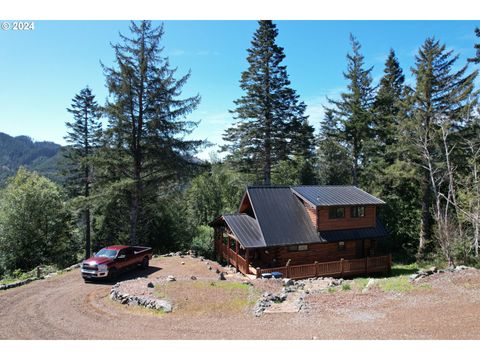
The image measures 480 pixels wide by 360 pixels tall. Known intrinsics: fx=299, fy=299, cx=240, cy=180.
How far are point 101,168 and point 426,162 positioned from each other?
25.2 metres

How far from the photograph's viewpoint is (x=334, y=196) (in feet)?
70.6

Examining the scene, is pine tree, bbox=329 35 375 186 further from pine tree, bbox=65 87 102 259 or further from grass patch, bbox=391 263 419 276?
pine tree, bbox=65 87 102 259

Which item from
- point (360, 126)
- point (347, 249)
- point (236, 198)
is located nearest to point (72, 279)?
point (347, 249)

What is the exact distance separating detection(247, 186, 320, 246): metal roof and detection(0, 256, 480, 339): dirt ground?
622cm

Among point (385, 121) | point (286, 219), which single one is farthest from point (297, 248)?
point (385, 121)

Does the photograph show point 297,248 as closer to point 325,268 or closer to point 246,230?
point 325,268

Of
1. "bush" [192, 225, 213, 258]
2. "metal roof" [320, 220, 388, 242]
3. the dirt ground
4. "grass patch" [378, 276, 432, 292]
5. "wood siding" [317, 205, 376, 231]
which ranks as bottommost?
"bush" [192, 225, 213, 258]

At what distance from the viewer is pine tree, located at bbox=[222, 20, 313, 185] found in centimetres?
2783

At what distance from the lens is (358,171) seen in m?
30.9

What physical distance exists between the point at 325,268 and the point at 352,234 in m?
3.50

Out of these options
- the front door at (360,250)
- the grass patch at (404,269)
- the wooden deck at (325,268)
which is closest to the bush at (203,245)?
the wooden deck at (325,268)

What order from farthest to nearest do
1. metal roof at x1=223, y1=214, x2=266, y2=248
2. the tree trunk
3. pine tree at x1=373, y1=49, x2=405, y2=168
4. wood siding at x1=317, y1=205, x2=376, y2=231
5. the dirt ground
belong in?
pine tree at x1=373, y1=49, x2=405, y2=168 < the tree trunk < wood siding at x1=317, y1=205, x2=376, y2=231 < metal roof at x1=223, y1=214, x2=266, y2=248 < the dirt ground

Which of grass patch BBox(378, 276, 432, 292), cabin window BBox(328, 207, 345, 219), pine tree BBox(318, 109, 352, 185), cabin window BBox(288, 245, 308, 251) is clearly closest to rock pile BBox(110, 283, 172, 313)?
grass patch BBox(378, 276, 432, 292)

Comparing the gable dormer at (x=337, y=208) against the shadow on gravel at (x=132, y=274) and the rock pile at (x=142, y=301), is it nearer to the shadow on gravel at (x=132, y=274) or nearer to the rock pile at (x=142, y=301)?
the shadow on gravel at (x=132, y=274)
